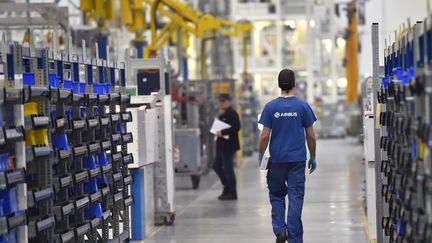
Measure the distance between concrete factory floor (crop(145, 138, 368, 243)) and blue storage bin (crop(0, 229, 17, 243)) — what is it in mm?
5932

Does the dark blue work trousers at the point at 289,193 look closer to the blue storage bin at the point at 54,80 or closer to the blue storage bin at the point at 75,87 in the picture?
the blue storage bin at the point at 75,87

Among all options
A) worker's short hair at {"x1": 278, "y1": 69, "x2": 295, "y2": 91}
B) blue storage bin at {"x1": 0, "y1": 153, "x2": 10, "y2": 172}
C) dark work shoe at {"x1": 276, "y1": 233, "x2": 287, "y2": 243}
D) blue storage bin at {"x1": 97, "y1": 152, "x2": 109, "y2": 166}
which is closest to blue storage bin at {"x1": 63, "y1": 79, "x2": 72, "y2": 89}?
blue storage bin at {"x1": 97, "y1": 152, "x2": 109, "y2": 166}

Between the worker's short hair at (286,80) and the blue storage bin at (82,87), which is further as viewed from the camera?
the worker's short hair at (286,80)

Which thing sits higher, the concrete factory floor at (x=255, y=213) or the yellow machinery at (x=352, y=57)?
the yellow machinery at (x=352, y=57)

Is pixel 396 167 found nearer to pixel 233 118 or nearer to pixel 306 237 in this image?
pixel 306 237

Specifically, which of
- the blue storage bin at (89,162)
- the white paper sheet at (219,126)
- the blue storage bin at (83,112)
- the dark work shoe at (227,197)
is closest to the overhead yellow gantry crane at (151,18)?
the white paper sheet at (219,126)

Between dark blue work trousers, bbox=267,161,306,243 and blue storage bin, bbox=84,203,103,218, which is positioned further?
dark blue work trousers, bbox=267,161,306,243

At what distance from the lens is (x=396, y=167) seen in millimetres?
9461

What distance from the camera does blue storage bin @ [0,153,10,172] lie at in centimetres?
835

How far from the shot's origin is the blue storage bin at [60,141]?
10172 millimetres

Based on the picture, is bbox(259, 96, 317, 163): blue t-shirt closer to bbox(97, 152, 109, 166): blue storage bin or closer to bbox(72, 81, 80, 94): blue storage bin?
bbox(97, 152, 109, 166): blue storage bin

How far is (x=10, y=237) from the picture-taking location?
28.1ft

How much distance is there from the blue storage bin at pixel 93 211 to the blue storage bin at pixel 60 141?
126 centimetres

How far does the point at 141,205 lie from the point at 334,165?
18.2m
